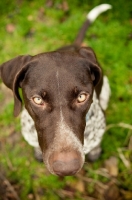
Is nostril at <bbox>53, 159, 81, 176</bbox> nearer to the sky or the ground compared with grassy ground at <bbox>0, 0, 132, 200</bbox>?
nearer to the sky

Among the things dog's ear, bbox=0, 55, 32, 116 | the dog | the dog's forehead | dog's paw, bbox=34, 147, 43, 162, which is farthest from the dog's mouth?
dog's paw, bbox=34, 147, 43, 162

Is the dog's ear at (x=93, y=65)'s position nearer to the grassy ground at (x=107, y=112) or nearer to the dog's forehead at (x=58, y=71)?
the dog's forehead at (x=58, y=71)

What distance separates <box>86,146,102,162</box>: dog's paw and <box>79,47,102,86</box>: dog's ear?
1.49 meters

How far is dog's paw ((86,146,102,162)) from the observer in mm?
5227

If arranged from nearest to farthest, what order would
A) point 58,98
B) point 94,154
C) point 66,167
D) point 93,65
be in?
point 66,167 → point 58,98 → point 93,65 → point 94,154

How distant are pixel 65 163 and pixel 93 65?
3.72 feet

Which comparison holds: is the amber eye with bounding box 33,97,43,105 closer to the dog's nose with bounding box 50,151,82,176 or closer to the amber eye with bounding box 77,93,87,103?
the amber eye with bounding box 77,93,87,103

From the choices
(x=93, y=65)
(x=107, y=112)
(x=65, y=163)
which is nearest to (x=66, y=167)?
(x=65, y=163)

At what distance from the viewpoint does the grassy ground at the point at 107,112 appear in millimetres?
5211

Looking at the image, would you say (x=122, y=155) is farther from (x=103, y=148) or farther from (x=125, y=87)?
(x=125, y=87)

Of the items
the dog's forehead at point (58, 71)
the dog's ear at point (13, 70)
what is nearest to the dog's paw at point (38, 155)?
the dog's ear at point (13, 70)

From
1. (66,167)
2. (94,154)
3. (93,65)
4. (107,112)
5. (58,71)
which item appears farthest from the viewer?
(107,112)

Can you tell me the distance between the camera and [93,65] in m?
3.81

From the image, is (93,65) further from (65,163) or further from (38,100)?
(65,163)
